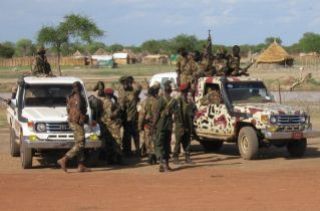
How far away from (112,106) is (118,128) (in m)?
0.51

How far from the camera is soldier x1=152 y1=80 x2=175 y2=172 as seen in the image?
49.7ft

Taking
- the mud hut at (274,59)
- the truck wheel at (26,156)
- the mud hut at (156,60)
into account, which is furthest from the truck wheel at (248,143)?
the mud hut at (156,60)

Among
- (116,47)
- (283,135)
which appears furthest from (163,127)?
(116,47)

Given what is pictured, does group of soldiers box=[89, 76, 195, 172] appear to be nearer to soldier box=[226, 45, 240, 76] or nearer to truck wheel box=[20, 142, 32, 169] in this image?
truck wheel box=[20, 142, 32, 169]

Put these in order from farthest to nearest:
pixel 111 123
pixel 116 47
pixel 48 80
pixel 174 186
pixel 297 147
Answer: pixel 116 47 → pixel 297 147 → pixel 48 80 → pixel 111 123 → pixel 174 186

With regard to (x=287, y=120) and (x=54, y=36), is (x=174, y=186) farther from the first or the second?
(x=54, y=36)

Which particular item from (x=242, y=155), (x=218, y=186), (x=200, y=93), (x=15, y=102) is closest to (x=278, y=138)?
(x=242, y=155)

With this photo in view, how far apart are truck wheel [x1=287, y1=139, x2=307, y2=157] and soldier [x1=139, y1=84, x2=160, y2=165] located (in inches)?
132

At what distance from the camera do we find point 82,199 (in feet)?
38.9

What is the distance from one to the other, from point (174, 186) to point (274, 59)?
73584 mm

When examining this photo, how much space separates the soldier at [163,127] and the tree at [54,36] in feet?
166

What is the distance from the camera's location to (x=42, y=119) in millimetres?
15570

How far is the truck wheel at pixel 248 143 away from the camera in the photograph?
17.1 meters

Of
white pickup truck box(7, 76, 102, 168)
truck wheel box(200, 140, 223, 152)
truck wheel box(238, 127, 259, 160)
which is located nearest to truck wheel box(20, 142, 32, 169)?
white pickup truck box(7, 76, 102, 168)
